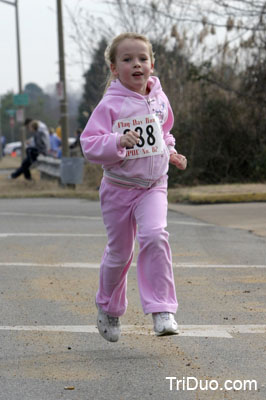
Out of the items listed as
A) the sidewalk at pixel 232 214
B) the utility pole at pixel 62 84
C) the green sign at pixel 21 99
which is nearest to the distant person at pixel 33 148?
the utility pole at pixel 62 84

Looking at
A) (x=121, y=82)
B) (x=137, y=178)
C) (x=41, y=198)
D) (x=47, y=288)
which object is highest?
(x=121, y=82)

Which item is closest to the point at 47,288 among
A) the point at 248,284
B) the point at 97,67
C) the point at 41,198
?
the point at 248,284

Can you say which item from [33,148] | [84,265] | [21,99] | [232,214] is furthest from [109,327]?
[21,99]

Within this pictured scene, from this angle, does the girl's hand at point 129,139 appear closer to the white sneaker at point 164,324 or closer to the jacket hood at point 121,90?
the jacket hood at point 121,90

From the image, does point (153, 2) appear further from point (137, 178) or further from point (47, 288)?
point (137, 178)

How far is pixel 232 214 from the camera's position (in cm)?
1308

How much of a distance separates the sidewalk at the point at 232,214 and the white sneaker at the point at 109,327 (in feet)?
18.3


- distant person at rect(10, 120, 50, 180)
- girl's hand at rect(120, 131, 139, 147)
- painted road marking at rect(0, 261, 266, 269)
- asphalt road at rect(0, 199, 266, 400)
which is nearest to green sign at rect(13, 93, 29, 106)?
distant person at rect(10, 120, 50, 180)

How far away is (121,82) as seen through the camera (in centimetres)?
531

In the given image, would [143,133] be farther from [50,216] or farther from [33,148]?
[33,148]

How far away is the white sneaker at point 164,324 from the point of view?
5.01m

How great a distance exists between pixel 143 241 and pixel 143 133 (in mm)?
581

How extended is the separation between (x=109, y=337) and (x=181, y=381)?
868 millimetres

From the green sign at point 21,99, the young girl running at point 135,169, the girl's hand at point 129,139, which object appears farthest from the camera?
the green sign at point 21,99
